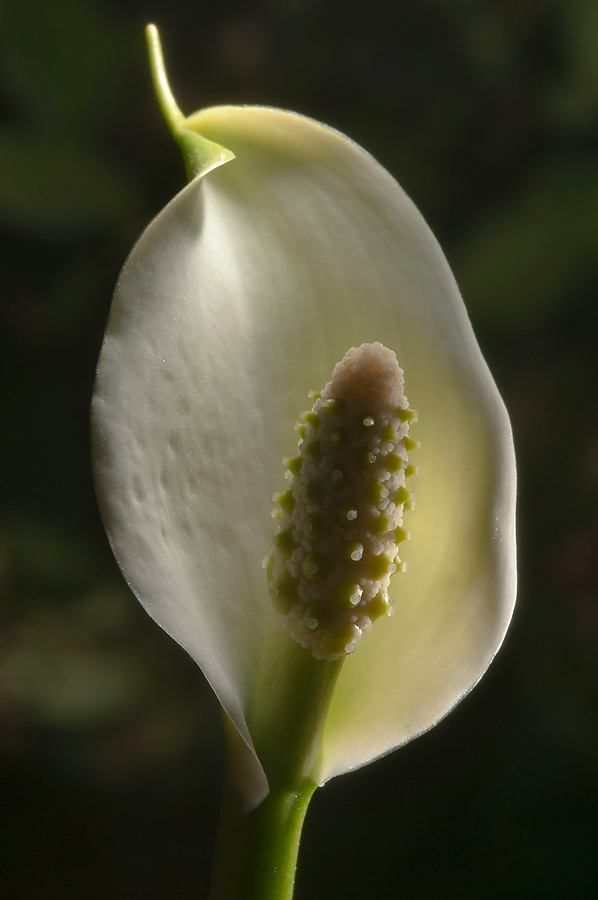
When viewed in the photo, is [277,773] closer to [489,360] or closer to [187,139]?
[187,139]

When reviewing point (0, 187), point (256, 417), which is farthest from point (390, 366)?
point (0, 187)

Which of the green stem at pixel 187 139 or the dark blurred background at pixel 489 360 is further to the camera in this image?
the dark blurred background at pixel 489 360

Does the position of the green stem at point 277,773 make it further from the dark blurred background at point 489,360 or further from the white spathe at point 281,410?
the dark blurred background at point 489,360

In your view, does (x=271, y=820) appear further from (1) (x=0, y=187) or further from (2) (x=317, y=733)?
(1) (x=0, y=187)

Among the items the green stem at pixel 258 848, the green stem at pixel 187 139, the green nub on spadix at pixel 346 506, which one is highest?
the green stem at pixel 187 139

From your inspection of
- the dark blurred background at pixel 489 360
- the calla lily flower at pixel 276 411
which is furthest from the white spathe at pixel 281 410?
the dark blurred background at pixel 489 360

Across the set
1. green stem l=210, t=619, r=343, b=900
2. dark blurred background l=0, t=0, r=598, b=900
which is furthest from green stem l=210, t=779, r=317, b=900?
dark blurred background l=0, t=0, r=598, b=900
